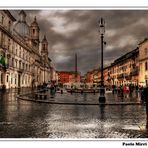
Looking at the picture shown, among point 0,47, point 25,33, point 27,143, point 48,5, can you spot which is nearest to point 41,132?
A: point 27,143

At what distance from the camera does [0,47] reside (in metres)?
44.8

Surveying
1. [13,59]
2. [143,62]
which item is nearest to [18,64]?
[13,59]

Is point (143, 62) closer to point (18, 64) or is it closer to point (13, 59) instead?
point (13, 59)

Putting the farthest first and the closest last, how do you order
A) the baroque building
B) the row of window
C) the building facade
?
1. the row of window
2. the building facade
3. the baroque building

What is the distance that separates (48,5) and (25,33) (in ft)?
269

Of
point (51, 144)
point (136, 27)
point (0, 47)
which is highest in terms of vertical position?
point (0, 47)

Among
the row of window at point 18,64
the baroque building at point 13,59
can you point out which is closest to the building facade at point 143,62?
the baroque building at point 13,59

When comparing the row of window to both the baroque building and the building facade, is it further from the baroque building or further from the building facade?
the building facade

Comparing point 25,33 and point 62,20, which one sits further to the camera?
point 25,33

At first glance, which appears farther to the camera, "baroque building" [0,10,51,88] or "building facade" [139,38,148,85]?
"building facade" [139,38,148,85]

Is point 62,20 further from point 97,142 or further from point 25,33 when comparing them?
point 25,33

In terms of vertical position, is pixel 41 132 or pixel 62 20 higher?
pixel 62 20

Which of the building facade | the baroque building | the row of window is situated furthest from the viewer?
the row of window

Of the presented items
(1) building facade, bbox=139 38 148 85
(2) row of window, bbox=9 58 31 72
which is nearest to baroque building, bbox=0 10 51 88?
(2) row of window, bbox=9 58 31 72
